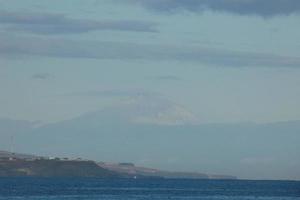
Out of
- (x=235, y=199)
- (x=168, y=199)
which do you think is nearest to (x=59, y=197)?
(x=168, y=199)

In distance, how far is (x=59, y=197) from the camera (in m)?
195

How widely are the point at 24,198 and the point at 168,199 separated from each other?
89.1 ft

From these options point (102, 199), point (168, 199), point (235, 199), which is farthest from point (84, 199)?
point (235, 199)

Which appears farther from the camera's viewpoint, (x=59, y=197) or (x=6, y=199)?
(x=59, y=197)

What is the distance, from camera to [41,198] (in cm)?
19112

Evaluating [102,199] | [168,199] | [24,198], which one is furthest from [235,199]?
[24,198]

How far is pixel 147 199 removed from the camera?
19350 centimetres

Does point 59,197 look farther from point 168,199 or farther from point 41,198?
point 168,199

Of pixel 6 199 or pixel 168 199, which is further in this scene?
pixel 168 199

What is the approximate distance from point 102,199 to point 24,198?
45.7 feet

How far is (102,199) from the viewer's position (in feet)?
629

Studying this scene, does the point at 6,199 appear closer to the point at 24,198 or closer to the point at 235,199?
the point at 24,198

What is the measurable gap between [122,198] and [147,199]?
20.7ft

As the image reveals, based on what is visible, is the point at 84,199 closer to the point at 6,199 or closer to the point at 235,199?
the point at 6,199
